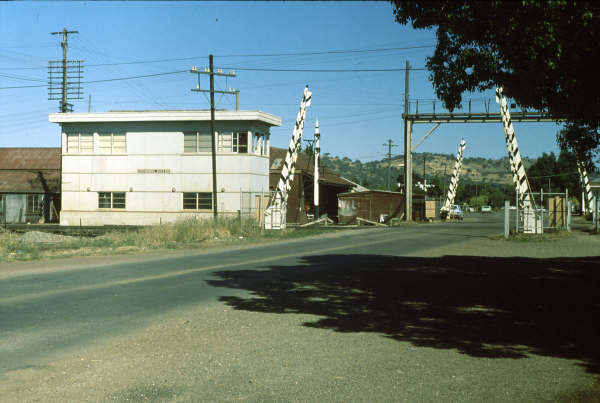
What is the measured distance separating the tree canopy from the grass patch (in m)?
14.4

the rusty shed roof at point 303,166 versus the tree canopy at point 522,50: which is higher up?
the rusty shed roof at point 303,166

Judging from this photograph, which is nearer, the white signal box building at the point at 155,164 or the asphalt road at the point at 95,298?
the asphalt road at the point at 95,298

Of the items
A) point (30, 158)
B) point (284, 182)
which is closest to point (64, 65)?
point (30, 158)

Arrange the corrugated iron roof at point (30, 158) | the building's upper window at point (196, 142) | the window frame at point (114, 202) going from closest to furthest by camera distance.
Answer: the building's upper window at point (196, 142)
the window frame at point (114, 202)
the corrugated iron roof at point (30, 158)

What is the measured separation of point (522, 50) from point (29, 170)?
4892 centimetres

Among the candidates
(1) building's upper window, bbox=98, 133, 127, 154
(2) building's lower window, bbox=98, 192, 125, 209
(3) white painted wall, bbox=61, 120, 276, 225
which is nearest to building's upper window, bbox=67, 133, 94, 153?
(3) white painted wall, bbox=61, 120, 276, 225

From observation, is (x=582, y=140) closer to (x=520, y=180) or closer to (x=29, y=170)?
(x=520, y=180)

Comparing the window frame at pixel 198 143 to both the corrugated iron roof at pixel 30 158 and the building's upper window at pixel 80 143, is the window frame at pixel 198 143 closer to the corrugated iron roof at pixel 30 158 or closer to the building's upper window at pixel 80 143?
the building's upper window at pixel 80 143

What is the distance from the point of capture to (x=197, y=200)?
4078 cm

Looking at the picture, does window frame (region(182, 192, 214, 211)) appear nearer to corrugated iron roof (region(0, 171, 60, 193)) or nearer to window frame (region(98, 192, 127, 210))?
window frame (region(98, 192, 127, 210))

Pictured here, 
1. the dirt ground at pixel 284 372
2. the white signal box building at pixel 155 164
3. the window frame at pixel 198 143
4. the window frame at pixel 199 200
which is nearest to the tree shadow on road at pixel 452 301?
the dirt ground at pixel 284 372

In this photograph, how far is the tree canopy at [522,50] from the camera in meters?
6.70

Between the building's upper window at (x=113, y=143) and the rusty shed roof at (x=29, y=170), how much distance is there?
7937mm

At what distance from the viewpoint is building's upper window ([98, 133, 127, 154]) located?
4206 centimetres
